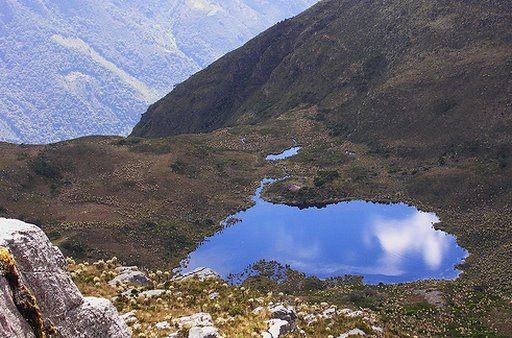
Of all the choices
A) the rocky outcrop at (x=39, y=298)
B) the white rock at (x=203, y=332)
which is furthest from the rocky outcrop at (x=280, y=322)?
the rocky outcrop at (x=39, y=298)

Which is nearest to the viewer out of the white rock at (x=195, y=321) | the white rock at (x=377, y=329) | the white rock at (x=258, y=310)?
the white rock at (x=195, y=321)

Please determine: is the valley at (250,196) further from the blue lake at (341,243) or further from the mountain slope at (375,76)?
the mountain slope at (375,76)

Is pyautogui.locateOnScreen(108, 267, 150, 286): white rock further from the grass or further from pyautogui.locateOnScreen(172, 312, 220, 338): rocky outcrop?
pyautogui.locateOnScreen(172, 312, 220, 338): rocky outcrop

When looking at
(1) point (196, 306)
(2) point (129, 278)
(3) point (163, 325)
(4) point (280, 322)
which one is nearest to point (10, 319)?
(3) point (163, 325)

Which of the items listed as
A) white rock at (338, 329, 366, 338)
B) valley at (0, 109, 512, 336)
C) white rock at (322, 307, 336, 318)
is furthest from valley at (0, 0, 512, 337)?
white rock at (322, 307, 336, 318)

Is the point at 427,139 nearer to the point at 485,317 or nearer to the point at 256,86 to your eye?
the point at 485,317
